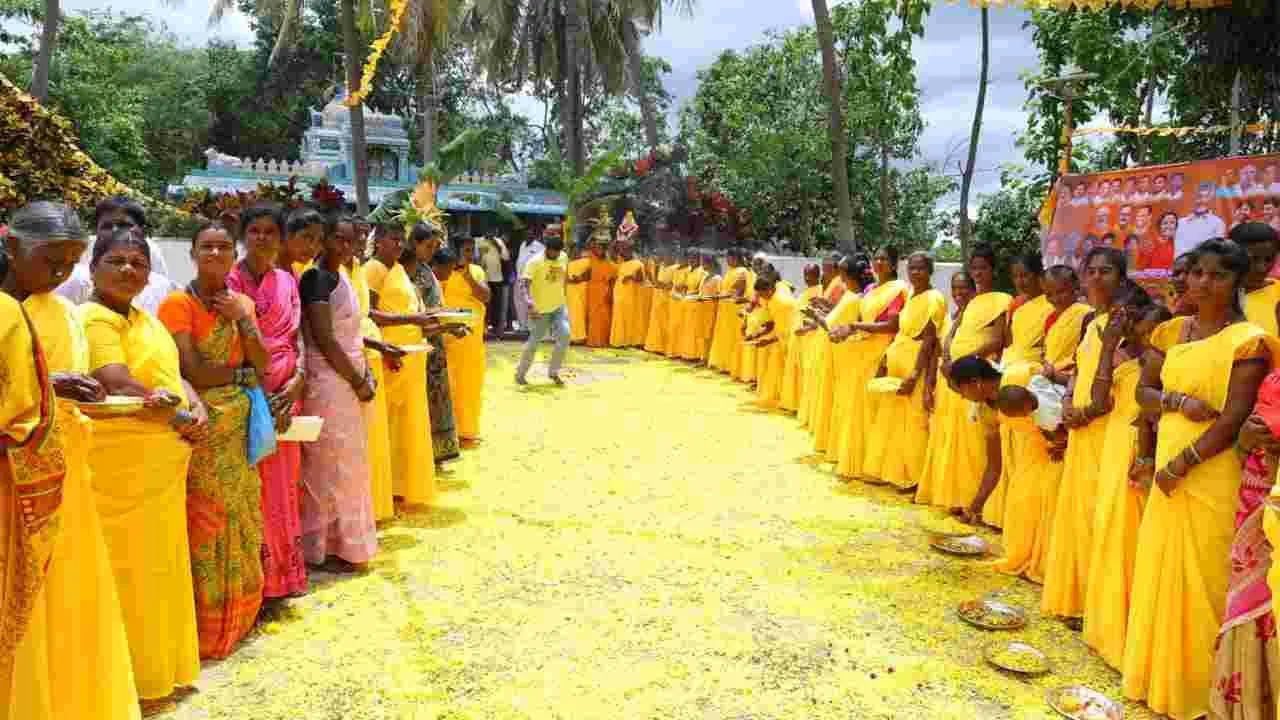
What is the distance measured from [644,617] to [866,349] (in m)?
3.66

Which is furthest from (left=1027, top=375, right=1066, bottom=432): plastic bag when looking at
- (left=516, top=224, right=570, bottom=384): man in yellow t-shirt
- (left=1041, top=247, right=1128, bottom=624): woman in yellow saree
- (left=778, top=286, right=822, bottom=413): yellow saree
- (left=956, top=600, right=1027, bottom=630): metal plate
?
(left=516, top=224, right=570, bottom=384): man in yellow t-shirt

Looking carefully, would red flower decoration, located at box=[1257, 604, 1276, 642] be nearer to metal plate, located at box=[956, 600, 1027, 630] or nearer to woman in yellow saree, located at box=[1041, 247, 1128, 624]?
woman in yellow saree, located at box=[1041, 247, 1128, 624]

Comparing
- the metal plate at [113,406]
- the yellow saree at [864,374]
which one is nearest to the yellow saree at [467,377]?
the yellow saree at [864,374]

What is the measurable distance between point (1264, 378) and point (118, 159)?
25.1 m

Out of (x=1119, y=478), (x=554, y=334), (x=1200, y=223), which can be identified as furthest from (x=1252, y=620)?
(x=554, y=334)

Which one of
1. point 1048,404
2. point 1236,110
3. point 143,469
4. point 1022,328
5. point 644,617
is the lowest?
point 644,617

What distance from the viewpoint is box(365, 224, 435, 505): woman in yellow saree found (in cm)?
606

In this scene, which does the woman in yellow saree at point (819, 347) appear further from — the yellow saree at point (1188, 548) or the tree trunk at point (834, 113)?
the yellow saree at point (1188, 548)

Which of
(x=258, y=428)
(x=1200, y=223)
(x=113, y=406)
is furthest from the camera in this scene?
(x=1200, y=223)

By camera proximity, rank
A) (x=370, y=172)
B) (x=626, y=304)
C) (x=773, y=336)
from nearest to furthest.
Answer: (x=773, y=336) → (x=626, y=304) → (x=370, y=172)

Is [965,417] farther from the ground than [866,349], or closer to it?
closer to it

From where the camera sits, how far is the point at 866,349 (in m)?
7.31

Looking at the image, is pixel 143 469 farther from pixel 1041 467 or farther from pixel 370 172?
pixel 370 172

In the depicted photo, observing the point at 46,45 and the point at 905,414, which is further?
the point at 46,45
